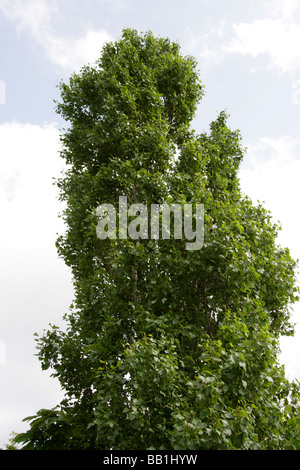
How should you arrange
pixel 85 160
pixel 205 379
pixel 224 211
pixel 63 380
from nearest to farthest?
pixel 205 379, pixel 224 211, pixel 63 380, pixel 85 160

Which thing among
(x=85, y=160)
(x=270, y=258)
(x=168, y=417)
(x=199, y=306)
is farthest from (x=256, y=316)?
(x=85, y=160)

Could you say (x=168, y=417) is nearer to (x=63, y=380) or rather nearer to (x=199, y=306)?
(x=199, y=306)

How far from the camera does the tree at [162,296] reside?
6.56 m

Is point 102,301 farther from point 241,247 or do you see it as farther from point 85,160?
point 85,160

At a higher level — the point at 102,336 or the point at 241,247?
the point at 241,247

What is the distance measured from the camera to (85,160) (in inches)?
517

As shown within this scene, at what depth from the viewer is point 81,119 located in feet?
44.7

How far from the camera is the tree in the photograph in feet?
21.5

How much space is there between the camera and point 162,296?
8570 millimetres

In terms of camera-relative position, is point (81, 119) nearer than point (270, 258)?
No

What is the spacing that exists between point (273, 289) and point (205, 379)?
3993 mm
